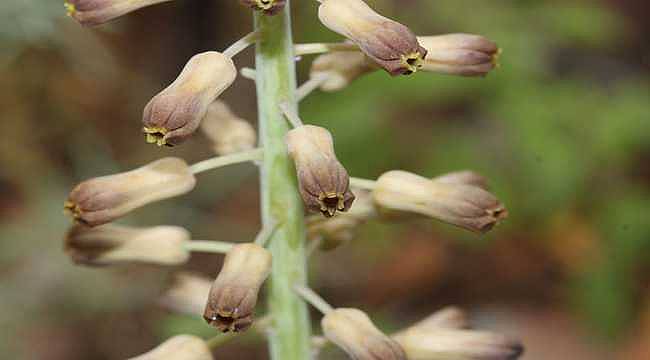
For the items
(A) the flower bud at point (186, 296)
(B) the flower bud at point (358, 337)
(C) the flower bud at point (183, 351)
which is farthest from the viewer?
(A) the flower bud at point (186, 296)

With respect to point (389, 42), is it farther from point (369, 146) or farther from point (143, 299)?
point (143, 299)

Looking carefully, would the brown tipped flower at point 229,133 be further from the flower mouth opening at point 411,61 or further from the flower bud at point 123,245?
the flower mouth opening at point 411,61

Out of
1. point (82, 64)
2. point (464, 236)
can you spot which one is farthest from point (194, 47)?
point (464, 236)

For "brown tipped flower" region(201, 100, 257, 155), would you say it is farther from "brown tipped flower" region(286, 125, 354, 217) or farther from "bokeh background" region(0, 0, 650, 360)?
"bokeh background" region(0, 0, 650, 360)

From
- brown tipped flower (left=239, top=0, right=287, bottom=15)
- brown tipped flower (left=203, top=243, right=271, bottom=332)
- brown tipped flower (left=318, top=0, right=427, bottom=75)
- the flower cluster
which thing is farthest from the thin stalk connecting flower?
brown tipped flower (left=203, top=243, right=271, bottom=332)

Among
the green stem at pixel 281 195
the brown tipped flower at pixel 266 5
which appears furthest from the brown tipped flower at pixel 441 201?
the brown tipped flower at pixel 266 5

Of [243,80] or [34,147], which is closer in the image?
[34,147]
